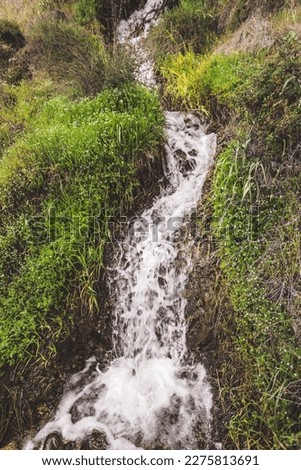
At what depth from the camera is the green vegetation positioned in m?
2.83

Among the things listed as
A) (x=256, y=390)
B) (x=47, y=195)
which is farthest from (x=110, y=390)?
(x=47, y=195)

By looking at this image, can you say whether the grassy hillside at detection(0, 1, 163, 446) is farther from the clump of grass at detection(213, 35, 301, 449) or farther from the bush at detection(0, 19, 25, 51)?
the bush at detection(0, 19, 25, 51)

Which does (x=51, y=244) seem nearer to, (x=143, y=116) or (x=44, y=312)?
(x=44, y=312)

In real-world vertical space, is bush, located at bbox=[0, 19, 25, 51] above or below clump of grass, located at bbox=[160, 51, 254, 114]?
above

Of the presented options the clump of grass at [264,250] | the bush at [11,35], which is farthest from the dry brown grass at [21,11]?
the clump of grass at [264,250]

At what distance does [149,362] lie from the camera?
368 cm

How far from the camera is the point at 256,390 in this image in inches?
116

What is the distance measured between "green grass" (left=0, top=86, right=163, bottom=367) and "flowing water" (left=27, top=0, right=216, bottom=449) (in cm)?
40

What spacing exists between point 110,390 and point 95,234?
1.71 meters

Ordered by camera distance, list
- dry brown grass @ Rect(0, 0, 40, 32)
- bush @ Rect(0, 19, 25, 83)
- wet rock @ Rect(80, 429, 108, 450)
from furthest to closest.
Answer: dry brown grass @ Rect(0, 0, 40, 32) → bush @ Rect(0, 19, 25, 83) → wet rock @ Rect(80, 429, 108, 450)

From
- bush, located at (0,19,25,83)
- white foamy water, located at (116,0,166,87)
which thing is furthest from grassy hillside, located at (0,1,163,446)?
white foamy water, located at (116,0,166,87)

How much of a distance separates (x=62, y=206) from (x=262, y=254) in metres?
2.34

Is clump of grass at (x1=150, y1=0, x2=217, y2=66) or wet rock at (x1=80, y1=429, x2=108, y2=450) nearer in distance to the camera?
wet rock at (x1=80, y1=429, x2=108, y2=450)
